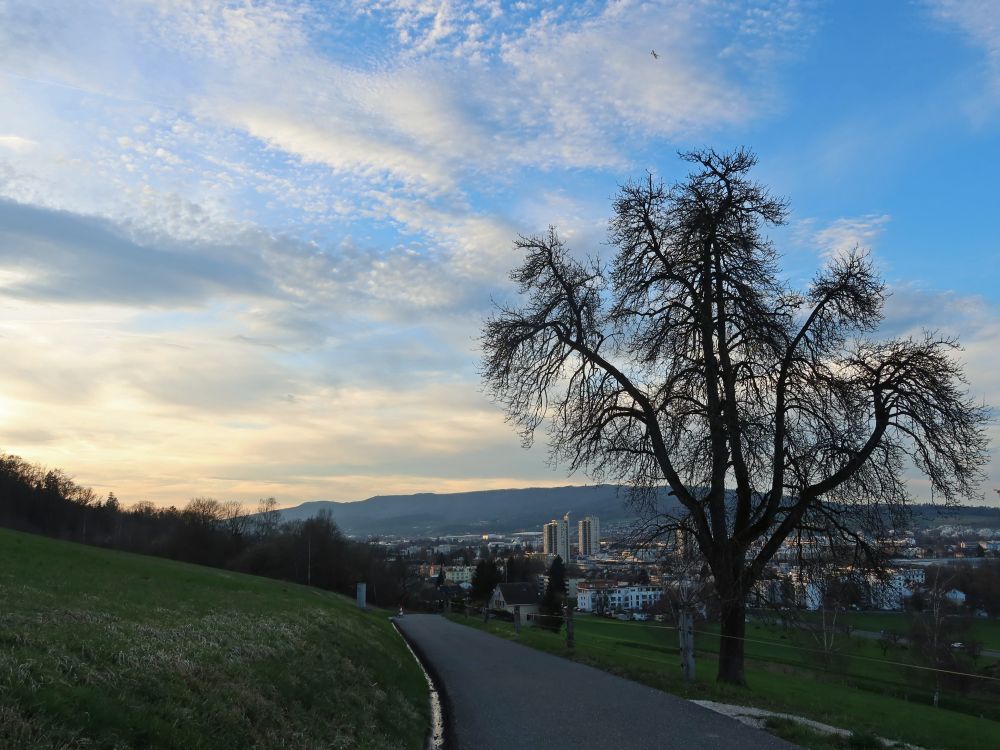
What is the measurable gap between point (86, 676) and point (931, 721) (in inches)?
1104

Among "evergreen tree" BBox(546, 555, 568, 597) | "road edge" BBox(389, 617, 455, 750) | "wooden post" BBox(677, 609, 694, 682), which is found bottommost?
"evergreen tree" BBox(546, 555, 568, 597)

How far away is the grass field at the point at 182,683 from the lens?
500 cm

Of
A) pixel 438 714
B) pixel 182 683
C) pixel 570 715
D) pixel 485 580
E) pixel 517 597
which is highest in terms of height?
pixel 182 683

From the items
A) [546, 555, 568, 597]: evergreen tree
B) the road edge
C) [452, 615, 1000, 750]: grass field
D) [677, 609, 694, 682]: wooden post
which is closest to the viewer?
the road edge

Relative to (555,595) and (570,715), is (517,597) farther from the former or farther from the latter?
(570,715)

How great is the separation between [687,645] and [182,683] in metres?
9.58

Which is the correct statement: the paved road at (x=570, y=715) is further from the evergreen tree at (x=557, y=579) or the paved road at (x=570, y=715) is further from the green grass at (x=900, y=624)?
the evergreen tree at (x=557, y=579)

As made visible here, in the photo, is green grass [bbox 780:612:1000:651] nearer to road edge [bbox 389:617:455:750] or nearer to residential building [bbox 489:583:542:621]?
residential building [bbox 489:583:542:621]

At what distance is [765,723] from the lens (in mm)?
9148

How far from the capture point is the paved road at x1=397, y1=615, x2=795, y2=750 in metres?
8.48

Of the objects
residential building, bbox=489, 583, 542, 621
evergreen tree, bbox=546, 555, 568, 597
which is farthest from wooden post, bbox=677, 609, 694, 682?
evergreen tree, bbox=546, 555, 568, 597

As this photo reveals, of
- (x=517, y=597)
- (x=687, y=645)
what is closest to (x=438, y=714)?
(x=687, y=645)

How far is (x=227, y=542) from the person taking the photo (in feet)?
311

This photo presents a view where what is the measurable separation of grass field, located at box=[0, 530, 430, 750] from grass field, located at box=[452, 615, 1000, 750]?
4838mm
